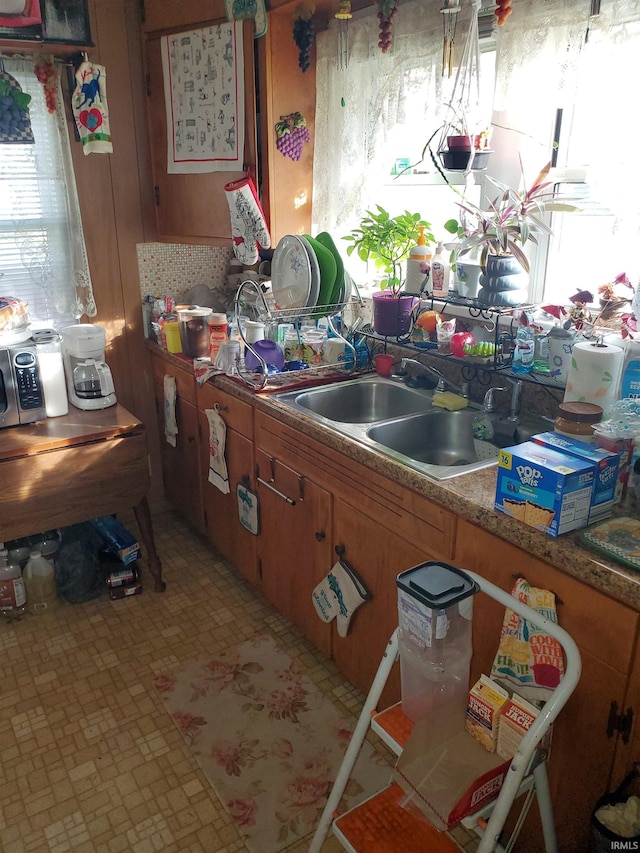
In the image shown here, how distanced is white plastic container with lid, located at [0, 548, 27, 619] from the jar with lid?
1974mm

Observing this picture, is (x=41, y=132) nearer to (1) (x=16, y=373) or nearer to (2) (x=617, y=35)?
(1) (x=16, y=373)

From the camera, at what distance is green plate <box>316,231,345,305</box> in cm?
238

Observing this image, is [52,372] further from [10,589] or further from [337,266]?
[337,266]

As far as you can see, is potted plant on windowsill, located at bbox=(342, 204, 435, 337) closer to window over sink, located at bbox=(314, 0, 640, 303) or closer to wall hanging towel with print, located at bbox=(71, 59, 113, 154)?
window over sink, located at bbox=(314, 0, 640, 303)

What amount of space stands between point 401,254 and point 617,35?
91cm

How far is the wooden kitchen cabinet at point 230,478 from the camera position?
2391 mm

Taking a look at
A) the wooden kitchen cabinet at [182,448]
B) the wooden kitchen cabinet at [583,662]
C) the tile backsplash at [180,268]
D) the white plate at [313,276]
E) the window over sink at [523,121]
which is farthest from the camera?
the tile backsplash at [180,268]

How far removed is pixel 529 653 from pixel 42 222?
243 cm

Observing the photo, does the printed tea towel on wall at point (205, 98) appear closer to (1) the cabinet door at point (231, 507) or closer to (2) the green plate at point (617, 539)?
(1) the cabinet door at point (231, 507)

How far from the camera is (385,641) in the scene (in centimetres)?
188

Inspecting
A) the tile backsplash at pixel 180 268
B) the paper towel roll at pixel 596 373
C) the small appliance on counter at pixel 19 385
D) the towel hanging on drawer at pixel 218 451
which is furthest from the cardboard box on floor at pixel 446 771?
the tile backsplash at pixel 180 268

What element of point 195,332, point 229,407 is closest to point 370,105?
point 195,332

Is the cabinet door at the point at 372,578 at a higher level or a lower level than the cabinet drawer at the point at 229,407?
lower

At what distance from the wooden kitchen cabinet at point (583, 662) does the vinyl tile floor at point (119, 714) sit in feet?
1.23
